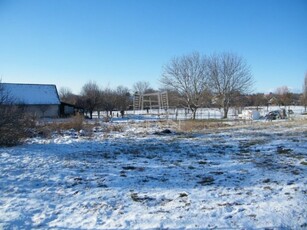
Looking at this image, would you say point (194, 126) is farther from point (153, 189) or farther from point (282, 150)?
point (153, 189)

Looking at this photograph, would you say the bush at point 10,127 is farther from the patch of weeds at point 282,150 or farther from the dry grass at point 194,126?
the dry grass at point 194,126

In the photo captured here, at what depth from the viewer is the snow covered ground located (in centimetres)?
451

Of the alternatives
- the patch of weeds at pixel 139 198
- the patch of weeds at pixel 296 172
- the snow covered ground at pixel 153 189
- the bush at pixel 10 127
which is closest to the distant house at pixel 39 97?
the bush at pixel 10 127

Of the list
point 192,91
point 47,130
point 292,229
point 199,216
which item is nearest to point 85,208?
point 199,216

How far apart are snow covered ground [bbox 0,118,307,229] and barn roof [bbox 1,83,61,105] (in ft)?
131

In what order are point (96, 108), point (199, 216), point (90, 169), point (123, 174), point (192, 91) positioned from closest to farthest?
point (199, 216)
point (123, 174)
point (90, 169)
point (192, 91)
point (96, 108)

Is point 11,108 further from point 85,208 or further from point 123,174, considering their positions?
point 85,208

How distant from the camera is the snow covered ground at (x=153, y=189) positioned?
4512 mm

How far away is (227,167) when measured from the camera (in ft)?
25.6

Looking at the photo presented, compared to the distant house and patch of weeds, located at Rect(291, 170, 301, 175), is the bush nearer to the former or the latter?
patch of weeds, located at Rect(291, 170, 301, 175)

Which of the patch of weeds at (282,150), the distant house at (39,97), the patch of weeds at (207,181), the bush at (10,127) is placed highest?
the distant house at (39,97)

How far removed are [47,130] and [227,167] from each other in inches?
485

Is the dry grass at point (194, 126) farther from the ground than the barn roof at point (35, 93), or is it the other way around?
the barn roof at point (35, 93)

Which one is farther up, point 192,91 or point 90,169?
point 192,91
